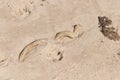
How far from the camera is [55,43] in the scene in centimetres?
758

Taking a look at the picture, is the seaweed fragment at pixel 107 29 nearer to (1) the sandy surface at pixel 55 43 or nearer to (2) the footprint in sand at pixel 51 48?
(1) the sandy surface at pixel 55 43

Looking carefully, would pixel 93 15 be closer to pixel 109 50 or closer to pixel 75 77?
pixel 109 50

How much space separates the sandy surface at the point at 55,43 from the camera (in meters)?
6.96

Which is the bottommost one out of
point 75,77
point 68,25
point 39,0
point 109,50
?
point 75,77

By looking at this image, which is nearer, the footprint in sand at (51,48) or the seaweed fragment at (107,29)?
the footprint in sand at (51,48)

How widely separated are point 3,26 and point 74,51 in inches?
89.0

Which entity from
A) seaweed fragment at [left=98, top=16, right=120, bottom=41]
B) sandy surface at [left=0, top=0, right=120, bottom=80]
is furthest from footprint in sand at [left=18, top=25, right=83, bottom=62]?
seaweed fragment at [left=98, top=16, right=120, bottom=41]

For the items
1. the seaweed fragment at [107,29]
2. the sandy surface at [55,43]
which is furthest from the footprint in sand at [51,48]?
the seaweed fragment at [107,29]

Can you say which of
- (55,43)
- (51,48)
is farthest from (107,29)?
(51,48)

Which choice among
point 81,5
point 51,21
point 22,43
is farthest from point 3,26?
point 81,5

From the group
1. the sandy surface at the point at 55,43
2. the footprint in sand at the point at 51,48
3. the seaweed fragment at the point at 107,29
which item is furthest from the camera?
the seaweed fragment at the point at 107,29

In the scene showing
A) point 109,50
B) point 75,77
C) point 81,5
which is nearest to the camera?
point 75,77

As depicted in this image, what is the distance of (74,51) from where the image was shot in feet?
24.4

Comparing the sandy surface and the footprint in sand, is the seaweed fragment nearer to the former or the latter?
the sandy surface
